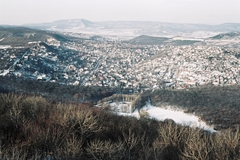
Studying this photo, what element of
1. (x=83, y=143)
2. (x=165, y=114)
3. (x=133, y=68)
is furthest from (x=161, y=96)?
(x=83, y=143)

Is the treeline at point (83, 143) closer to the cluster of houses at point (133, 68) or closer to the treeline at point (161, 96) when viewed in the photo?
the treeline at point (161, 96)

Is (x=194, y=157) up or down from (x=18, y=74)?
up

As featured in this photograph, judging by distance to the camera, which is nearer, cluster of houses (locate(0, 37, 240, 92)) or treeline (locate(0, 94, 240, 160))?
treeline (locate(0, 94, 240, 160))

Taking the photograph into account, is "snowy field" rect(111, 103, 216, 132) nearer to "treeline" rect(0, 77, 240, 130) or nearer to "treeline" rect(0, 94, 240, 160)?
"treeline" rect(0, 77, 240, 130)

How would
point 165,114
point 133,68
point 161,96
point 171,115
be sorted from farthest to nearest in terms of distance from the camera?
1. point 133,68
2. point 161,96
3. point 165,114
4. point 171,115

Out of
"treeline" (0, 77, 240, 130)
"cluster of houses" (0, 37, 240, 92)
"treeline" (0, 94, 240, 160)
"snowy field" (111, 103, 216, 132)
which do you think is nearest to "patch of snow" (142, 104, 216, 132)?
"snowy field" (111, 103, 216, 132)

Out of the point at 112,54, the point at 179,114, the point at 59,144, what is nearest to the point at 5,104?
the point at 59,144

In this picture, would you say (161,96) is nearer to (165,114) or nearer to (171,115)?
(165,114)

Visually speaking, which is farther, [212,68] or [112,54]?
[112,54]

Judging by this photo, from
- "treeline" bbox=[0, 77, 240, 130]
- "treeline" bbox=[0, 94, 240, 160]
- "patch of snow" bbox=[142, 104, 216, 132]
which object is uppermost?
"treeline" bbox=[0, 94, 240, 160]

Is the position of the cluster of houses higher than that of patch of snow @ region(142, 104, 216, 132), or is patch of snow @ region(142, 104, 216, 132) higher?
the cluster of houses

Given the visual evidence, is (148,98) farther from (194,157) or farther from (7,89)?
(194,157)
